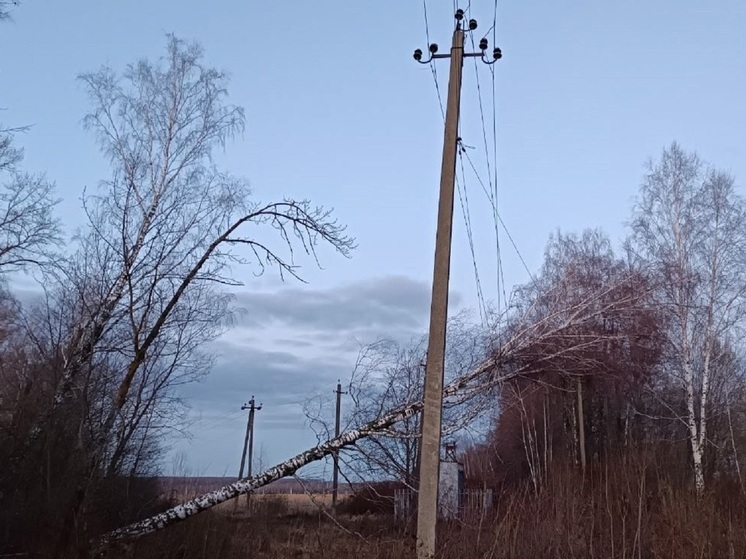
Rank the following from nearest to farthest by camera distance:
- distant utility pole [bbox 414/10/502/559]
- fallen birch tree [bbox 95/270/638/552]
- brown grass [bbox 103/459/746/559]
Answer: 1. distant utility pole [bbox 414/10/502/559]
2. brown grass [bbox 103/459/746/559]
3. fallen birch tree [bbox 95/270/638/552]

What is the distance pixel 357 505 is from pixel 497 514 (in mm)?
5321

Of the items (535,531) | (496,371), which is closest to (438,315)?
(496,371)

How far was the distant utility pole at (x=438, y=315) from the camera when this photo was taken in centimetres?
781

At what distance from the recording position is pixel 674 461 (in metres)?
16.4

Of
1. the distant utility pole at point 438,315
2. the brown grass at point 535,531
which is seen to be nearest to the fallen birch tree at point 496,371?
the brown grass at point 535,531

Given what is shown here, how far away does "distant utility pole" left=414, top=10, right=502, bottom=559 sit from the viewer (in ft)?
25.6

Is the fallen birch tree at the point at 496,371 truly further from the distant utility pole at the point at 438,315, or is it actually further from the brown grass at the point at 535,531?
the distant utility pole at the point at 438,315

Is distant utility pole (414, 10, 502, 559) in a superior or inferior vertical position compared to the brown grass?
superior

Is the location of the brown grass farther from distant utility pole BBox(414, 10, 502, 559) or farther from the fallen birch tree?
distant utility pole BBox(414, 10, 502, 559)

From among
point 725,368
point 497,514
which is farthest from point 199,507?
point 725,368

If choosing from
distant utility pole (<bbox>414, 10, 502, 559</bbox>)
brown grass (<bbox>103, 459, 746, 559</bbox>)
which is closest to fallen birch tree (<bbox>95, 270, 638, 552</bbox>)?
brown grass (<bbox>103, 459, 746, 559</bbox>)

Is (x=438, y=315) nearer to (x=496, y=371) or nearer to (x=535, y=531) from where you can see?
(x=496, y=371)

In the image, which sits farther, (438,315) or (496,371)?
(496,371)

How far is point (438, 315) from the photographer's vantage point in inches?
330
